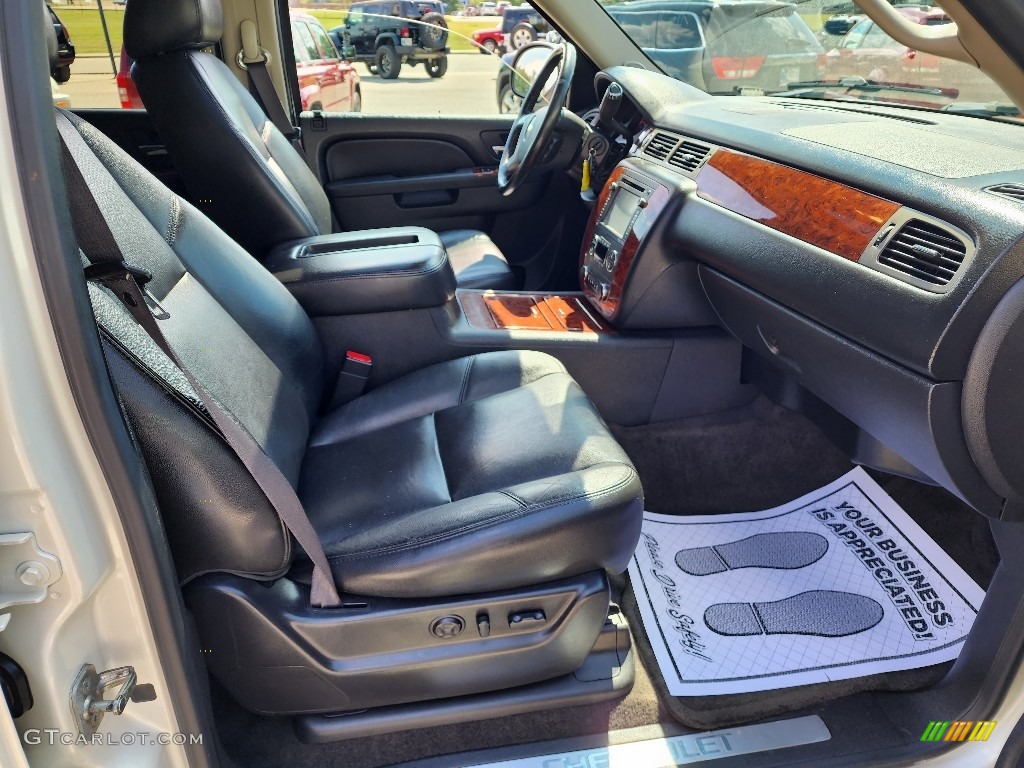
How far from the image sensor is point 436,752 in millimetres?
1171

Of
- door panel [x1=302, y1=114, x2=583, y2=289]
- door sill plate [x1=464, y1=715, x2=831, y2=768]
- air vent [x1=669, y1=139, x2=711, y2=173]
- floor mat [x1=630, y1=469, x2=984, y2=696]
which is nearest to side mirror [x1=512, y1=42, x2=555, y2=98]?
door panel [x1=302, y1=114, x2=583, y2=289]

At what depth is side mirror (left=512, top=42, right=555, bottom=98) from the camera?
208 centimetres

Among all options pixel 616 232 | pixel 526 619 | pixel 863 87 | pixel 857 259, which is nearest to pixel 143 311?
pixel 526 619

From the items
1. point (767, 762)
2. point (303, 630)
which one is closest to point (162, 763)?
point (303, 630)

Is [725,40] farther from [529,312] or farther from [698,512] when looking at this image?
[698,512]

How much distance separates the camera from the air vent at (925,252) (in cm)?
97

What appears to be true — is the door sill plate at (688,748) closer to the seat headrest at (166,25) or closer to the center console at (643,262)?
the center console at (643,262)

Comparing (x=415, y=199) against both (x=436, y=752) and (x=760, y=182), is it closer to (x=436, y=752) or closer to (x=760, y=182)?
(x=760, y=182)

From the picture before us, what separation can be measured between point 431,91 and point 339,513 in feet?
7.92

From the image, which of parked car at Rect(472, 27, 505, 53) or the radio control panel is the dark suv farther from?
the radio control panel

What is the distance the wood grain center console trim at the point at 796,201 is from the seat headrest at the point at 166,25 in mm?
1138

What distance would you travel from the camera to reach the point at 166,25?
165 centimetres

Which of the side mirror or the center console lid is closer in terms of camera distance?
the center console lid

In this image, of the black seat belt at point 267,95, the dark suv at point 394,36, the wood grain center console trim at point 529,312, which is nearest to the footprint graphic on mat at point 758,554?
the wood grain center console trim at point 529,312
